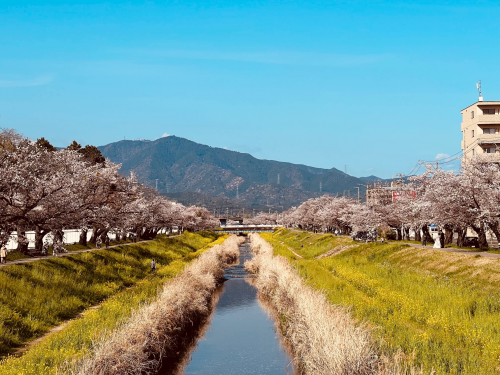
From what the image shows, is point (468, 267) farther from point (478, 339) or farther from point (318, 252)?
point (318, 252)

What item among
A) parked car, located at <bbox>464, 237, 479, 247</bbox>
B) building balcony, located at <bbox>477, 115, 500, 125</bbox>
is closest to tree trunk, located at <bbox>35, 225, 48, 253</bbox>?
parked car, located at <bbox>464, 237, 479, 247</bbox>

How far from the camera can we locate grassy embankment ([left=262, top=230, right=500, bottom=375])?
702 inches

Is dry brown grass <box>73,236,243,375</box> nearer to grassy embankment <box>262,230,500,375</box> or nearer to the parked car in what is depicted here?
grassy embankment <box>262,230,500,375</box>

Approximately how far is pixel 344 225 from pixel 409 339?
289 ft

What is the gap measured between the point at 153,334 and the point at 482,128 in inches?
2943

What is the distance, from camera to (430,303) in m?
26.8

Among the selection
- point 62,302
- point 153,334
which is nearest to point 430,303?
point 153,334

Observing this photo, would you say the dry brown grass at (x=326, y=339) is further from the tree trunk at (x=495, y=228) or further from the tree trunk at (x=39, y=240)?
the tree trunk at (x=495, y=228)

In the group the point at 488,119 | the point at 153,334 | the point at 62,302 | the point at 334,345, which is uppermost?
the point at 488,119

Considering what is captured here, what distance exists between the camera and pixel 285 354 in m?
26.7

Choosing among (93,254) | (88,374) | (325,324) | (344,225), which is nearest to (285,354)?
(325,324)

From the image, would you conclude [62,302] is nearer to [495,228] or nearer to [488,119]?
[495,228]

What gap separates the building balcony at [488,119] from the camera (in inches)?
3137

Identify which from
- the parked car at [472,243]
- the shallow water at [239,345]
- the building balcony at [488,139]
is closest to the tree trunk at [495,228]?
the parked car at [472,243]
